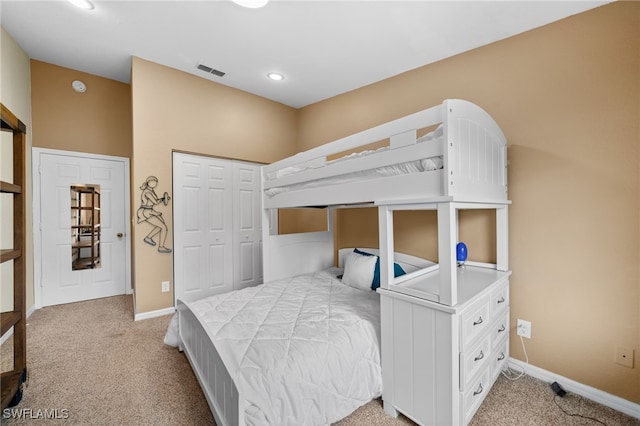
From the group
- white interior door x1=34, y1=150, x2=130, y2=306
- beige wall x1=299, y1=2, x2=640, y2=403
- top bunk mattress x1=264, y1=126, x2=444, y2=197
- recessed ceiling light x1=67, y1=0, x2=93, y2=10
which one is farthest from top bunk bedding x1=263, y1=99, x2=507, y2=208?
white interior door x1=34, y1=150, x2=130, y2=306

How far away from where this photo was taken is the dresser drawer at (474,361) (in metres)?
1.34

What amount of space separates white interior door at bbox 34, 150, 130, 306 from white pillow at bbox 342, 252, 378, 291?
304 centimetres

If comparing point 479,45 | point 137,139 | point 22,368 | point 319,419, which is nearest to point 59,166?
point 137,139

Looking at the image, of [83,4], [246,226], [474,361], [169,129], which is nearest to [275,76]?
[169,129]

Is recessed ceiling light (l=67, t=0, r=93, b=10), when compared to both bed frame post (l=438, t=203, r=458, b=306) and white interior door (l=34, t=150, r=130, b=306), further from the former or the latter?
bed frame post (l=438, t=203, r=458, b=306)

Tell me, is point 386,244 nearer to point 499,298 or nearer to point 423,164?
point 423,164

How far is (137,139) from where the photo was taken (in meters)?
2.78

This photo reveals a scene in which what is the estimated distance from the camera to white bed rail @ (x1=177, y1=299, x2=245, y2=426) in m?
1.11

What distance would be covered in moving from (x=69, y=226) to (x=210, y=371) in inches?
123

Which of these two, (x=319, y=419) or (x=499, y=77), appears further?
(x=499, y=77)

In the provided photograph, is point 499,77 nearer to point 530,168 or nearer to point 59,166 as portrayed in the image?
point 530,168

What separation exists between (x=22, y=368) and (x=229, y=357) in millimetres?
1430

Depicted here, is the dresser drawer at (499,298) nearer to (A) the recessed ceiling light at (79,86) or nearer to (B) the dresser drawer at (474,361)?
(B) the dresser drawer at (474,361)

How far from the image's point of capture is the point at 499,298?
185 centimetres
